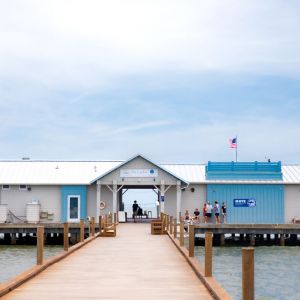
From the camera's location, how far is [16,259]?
1219 inches

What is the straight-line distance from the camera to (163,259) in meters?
19.1

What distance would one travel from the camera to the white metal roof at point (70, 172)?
148 ft

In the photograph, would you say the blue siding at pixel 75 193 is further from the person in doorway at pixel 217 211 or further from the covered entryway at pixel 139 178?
the person in doorway at pixel 217 211

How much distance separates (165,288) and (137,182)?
30887 mm

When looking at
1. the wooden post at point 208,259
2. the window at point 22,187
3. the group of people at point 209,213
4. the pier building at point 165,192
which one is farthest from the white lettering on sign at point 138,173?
the wooden post at point 208,259

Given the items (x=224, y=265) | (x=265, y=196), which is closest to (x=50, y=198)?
(x=265, y=196)

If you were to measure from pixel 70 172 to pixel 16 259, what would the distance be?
16529 millimetres

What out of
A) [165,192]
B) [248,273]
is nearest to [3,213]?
[165,192]

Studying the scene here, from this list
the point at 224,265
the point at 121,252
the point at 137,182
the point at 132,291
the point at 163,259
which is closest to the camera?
the point at 132,291

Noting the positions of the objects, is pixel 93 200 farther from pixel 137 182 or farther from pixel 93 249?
pixel 93 249

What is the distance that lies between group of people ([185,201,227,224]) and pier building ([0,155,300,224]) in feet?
2.04

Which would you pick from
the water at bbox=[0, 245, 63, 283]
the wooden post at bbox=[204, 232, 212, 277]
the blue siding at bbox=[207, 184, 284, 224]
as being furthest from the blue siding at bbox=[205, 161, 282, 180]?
the wooden post at bbox=[204, 232, 212, 277]

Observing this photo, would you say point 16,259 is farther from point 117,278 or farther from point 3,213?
point 117,278

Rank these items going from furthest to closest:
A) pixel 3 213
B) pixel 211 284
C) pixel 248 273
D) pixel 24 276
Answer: pixel 3 213 < pixel 24 276 < pixel 211 284 < pixel 248 273
